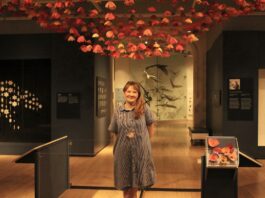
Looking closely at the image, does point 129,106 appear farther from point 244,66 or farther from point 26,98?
point 26,98

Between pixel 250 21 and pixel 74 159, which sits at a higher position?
pixel 250 21

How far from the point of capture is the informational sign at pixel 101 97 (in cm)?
874

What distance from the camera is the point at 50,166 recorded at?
4496mm

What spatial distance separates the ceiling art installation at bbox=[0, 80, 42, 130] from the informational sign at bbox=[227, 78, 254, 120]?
4.04 m

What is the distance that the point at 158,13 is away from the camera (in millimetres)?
8477

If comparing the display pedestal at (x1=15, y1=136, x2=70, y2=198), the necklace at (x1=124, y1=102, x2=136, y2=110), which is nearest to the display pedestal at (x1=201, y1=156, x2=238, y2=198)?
the necklace at (x1=124, y1=102, x2=136, y2=110)

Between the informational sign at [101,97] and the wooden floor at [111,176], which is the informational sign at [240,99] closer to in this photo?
the wooden floor at [111,176]

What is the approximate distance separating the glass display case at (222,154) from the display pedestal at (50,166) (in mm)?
1658

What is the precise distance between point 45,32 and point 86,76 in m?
1.28

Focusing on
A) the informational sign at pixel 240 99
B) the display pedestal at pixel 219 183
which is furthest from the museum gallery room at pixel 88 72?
the display pedestal at pixel 219 183

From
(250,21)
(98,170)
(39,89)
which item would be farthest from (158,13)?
(98,170)

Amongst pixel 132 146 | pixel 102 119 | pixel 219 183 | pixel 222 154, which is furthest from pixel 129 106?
pixel 102 119

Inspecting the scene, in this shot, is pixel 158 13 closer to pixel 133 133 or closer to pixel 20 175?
pixel 20 175

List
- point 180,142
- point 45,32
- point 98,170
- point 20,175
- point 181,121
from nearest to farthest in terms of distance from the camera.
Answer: point 20,175 < point 98,170 < point 45,32 < point 180,142 < point 181,121
